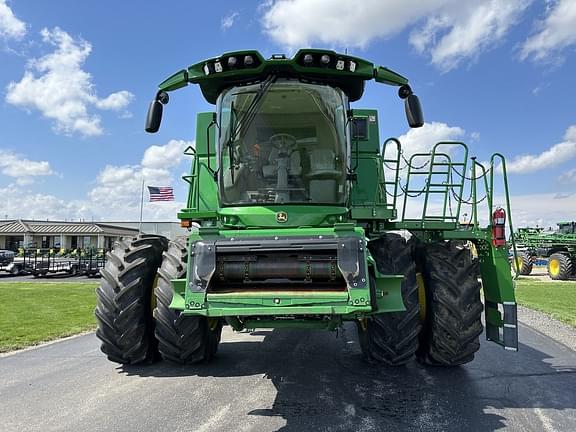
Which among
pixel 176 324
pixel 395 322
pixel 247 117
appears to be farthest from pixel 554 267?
pixel 176 324

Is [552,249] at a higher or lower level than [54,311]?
higher

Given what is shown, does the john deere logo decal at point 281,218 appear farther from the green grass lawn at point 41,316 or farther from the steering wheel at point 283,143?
the green grass lawn at point 41,316

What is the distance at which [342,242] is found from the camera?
4.35m

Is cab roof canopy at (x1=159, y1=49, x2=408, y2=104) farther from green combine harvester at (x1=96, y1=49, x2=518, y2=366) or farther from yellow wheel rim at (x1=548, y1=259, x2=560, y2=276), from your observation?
yellow wheel rim at (x1=548, y1=259, x2=560, y2=276)

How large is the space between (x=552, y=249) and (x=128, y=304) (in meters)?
29.8

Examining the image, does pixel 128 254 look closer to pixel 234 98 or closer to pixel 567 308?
pixel 234 98

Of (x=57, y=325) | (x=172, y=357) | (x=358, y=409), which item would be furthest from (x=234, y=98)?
(x=57, y=325)

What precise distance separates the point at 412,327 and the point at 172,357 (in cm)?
267

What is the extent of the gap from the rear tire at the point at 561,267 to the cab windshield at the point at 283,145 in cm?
2603

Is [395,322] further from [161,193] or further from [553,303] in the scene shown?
[161,193]

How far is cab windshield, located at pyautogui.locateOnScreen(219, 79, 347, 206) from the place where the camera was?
5262mm

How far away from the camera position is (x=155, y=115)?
17.6 feet

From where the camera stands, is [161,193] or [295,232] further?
[161,193]

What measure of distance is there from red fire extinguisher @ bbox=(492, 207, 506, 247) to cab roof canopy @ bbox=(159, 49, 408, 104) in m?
1.90
